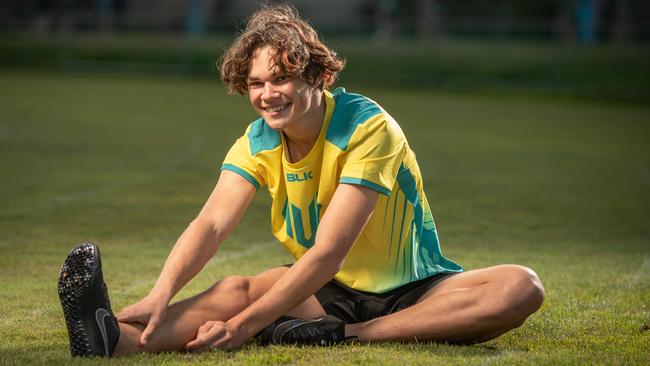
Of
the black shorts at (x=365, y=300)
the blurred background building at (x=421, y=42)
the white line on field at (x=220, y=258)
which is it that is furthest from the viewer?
the blurred background building at (x=421, y=42)

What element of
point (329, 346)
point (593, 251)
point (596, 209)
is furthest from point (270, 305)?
point (596, 209)

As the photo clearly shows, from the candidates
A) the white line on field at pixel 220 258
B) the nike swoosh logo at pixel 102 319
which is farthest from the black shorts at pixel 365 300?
the white line on field at pixel 220 258

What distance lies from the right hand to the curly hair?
1011 millimetres

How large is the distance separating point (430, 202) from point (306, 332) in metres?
6.06

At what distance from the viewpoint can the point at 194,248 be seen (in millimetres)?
4957

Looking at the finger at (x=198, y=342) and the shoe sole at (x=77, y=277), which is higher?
the shoe sole at (x=77, y=277)

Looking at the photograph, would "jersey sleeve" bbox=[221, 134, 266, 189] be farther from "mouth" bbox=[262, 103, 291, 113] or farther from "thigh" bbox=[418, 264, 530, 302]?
"thigh" bbox=[418, 264, 530, 302]

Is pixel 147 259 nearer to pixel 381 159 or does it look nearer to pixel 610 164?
pixel 381 159

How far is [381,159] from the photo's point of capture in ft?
16.2

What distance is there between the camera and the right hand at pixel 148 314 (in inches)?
187

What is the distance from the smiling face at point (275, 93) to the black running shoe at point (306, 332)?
2.94 feet

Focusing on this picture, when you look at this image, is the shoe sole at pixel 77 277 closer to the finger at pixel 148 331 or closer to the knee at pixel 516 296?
the finger at pixel 148 331

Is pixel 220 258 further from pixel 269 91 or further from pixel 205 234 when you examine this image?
pixel 269 91

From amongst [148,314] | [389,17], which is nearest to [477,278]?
[148,314]
